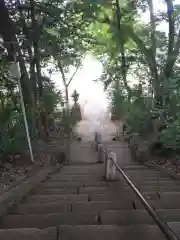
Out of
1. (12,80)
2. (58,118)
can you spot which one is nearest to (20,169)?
(12,80)

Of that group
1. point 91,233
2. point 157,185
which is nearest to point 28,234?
point 91,233

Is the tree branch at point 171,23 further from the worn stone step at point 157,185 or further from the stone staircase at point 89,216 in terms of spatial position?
the stone staircase at point 89,216

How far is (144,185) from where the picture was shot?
5785 millimetres

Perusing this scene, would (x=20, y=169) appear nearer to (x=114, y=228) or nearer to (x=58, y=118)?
(x=114, y=228)

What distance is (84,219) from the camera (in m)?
3.29

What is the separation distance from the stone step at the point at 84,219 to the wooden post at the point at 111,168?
2.73 m

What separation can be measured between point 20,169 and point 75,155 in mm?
5775

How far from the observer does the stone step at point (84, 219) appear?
10.4 ft

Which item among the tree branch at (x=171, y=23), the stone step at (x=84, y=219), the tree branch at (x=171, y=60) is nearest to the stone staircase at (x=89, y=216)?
the stone step at (x=84, y=219)

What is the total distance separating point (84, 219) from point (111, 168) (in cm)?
310

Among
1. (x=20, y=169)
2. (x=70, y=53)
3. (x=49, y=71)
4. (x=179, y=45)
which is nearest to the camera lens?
(x=20, y=169)

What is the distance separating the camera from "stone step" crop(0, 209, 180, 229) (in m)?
3.18

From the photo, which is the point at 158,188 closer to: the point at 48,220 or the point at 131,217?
the point at 131,217

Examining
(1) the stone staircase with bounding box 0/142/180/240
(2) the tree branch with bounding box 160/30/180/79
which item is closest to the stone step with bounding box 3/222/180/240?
(1) the stone staircase with bounding box 0/142/180/240
